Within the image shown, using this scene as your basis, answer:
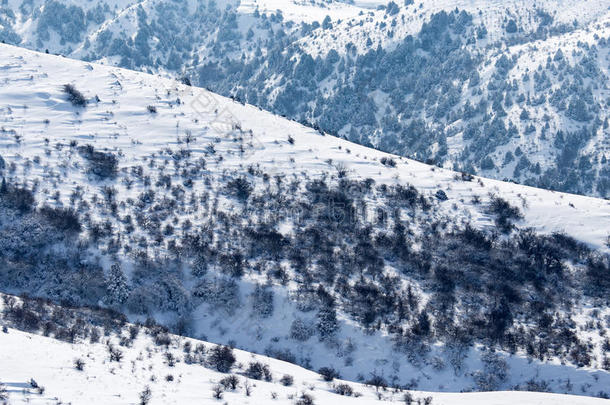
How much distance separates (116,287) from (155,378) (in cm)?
1612

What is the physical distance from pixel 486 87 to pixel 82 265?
143147mm

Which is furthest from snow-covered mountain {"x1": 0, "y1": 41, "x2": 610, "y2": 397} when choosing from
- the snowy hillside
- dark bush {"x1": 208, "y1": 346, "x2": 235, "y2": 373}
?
dark bush {"x1": 208, "y1": 346, "x2": 235, "y2": 373}

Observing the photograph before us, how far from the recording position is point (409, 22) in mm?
197625

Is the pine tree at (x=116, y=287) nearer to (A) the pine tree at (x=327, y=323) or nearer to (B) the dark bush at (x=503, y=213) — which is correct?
(A) the pine tree at (x=327, y=323)

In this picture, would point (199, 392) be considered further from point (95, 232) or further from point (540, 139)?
point (540, 139)

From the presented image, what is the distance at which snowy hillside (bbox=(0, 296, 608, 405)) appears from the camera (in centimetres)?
2331

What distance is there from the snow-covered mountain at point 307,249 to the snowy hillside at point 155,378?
5.77m

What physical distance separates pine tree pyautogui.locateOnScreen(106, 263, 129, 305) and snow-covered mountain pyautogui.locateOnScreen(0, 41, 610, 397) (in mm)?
97

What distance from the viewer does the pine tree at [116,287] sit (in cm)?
4078

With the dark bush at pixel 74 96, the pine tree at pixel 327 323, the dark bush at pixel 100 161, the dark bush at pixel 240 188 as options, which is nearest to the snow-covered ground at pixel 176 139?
the dark bush at pixel 74 96

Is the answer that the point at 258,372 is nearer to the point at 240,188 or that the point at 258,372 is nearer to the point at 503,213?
the point at 240,188

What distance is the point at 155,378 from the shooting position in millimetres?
26375

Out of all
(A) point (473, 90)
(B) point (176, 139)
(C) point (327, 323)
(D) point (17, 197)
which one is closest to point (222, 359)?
(C) point (327, 323)

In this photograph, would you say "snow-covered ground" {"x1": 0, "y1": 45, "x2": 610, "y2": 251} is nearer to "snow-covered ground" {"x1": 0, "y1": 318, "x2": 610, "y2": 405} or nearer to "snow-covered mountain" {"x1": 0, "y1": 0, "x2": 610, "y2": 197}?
"snow-covered ground" {"x1": 0, "y1": 318, "x2": 610, "y2": 405}
